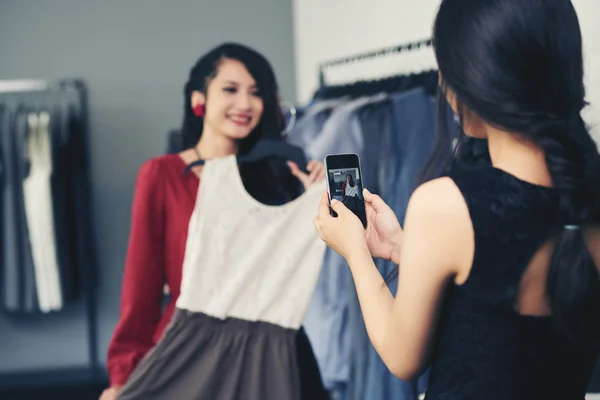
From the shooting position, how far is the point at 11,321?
3.05 meters

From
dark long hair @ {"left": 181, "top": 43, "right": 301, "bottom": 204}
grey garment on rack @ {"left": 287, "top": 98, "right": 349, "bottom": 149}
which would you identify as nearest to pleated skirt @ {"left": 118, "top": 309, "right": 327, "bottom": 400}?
dark long hair @ {"left": 181, "top": 43, "right": 301, "bottom": 204}

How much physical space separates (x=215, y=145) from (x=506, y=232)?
683 mm

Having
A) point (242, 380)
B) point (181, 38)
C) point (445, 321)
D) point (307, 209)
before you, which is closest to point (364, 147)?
point (307, 209)

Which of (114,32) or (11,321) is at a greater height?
(114,32)

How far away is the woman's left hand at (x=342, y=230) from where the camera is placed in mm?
741

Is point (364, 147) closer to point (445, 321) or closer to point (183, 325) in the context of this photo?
point (183, 325)

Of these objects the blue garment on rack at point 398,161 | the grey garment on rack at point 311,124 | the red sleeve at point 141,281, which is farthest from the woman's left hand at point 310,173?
the grey garment on rack at point 311,124

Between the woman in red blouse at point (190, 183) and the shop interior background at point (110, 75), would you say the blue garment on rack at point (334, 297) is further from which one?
the shop interior background at point (110, 75)

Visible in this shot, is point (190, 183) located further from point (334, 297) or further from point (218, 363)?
point (334, 297)

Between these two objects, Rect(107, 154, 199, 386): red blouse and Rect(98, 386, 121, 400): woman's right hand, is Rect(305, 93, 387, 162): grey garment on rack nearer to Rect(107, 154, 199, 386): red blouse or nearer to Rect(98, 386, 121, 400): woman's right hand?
Rect(107, 154, 199, 386): red blouse

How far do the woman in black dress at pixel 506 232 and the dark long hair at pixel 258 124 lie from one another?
0.50 metres

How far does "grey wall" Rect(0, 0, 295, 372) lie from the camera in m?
3.07

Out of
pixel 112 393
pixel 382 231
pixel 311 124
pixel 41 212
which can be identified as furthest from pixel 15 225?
pixel 382 231

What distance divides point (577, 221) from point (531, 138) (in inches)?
3.4
